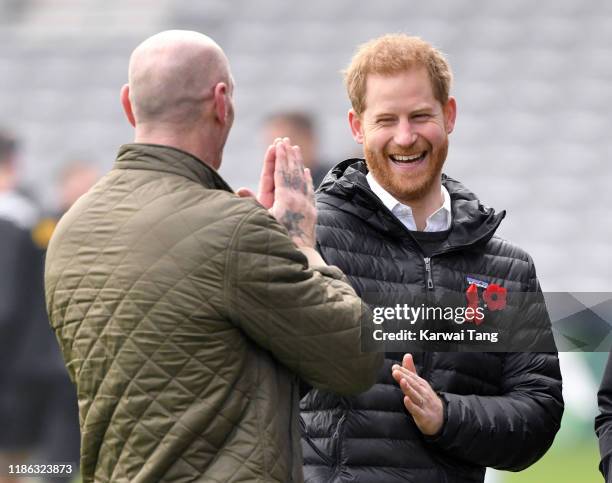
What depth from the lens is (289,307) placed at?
7.45ft

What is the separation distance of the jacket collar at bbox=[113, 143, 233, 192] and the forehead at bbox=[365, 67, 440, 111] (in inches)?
27.4

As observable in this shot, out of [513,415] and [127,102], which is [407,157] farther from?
[127,102]

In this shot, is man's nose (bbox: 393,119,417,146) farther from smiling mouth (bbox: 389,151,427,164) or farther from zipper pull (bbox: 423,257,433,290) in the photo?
zipper pull (bbox: 423,257,433,290)

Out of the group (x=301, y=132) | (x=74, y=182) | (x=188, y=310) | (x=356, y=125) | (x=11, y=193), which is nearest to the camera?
(x=188, y=310)

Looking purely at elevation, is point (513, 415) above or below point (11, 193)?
below

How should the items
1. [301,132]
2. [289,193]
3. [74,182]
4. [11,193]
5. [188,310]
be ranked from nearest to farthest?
[188,310], [289,193], [301,132], [11,193], [74,182]

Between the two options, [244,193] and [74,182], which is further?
[74,182]

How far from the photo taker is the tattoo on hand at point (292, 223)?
2441 mm

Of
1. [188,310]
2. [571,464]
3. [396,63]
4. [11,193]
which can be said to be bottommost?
[571,464]

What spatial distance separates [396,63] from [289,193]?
2.17ft

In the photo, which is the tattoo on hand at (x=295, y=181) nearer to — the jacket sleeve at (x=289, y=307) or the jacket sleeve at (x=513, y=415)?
the jacket sleeve at (x=289, y=307)

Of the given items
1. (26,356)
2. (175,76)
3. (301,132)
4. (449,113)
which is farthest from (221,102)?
(26,356)

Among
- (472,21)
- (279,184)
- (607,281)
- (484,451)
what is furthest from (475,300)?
(472,21)

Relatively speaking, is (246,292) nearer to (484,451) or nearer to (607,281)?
(484,451)
